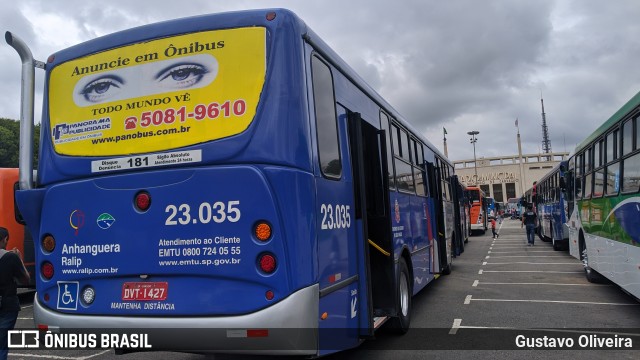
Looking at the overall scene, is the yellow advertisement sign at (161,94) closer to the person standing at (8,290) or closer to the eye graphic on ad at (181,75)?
the eye graphic on ad at (181,75)

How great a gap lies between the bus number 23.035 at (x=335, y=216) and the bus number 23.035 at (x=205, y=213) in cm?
75

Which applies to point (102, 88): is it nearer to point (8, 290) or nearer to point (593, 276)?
point (8, 290)

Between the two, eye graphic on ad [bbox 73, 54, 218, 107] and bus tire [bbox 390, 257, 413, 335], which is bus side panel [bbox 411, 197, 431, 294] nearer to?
bus tire [bbox 390, 257, 413, 335]

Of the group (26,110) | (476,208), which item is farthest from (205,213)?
(476,208)

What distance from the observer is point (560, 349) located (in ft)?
19.7

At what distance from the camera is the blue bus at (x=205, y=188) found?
152 inches

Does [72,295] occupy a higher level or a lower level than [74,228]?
lower

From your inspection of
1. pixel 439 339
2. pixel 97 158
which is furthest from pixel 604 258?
pixel 97 158

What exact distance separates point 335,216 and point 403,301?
2.86m

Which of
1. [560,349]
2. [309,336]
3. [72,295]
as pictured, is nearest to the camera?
[309,336]

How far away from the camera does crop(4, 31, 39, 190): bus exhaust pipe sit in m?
4.71

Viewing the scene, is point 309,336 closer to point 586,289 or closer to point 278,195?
point 278,195

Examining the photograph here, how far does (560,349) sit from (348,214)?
11.2ft

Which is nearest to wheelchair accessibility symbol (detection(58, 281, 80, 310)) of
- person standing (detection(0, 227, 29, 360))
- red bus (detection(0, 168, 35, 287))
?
person standing (detection(0, 227, 29, 360))
